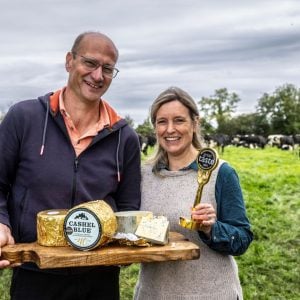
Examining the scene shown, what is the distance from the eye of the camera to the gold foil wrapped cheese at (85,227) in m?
2.60

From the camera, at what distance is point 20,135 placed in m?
2.99

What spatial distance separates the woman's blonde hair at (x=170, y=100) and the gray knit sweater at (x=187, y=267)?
189mm

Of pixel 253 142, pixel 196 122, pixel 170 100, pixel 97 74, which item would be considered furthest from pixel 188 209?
pixel 253 142

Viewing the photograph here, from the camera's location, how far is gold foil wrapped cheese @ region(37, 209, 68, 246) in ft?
8.82

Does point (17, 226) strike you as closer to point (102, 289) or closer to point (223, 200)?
point (102, 289)

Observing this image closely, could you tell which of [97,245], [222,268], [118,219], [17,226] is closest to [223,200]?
[222,268]

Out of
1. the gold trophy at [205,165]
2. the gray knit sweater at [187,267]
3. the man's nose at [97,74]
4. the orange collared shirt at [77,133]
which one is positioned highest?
the man's nose at [97,74]

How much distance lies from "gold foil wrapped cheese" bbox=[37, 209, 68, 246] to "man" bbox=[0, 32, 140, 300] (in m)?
0.25

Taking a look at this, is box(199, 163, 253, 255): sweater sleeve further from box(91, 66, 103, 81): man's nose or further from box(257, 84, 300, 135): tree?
box(257, 84, 300, 135): tree

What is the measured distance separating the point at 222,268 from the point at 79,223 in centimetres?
99

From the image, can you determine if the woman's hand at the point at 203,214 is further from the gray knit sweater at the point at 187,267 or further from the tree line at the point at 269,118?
the tree line at the point at 269,118

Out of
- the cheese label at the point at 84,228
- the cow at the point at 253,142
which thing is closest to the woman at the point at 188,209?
the cheese label at the point at 84,228

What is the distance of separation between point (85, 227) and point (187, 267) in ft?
2.63

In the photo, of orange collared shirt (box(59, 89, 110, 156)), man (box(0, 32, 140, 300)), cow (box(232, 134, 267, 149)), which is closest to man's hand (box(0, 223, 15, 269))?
man (box(0, 32, 140, 300))
